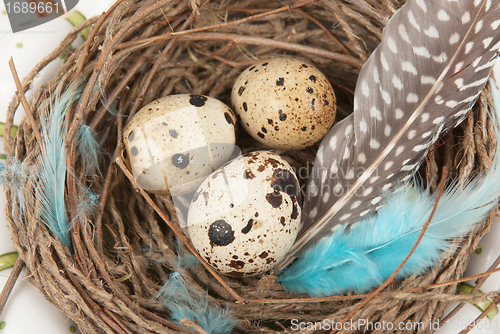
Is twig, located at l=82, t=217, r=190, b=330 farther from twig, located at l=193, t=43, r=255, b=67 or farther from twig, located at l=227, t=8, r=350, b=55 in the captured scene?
twig, located at l=227, t=8, r=350, b=55

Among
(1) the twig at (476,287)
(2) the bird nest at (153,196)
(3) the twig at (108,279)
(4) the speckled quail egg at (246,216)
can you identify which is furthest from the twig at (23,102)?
(1) the twig at (476,287)

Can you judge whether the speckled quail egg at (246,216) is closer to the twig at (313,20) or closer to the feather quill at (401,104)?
the feather quill at (401,104)

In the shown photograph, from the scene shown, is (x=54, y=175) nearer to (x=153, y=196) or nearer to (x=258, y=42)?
(x=153, y=196)

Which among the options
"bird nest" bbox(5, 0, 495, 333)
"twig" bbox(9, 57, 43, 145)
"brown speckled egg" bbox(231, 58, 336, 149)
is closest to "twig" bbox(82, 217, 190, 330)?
"bird nest" bbox(5, 0, 495, 333)

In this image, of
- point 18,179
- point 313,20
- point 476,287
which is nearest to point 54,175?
point 18,179

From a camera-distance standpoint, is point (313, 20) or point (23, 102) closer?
point (23, 102)
